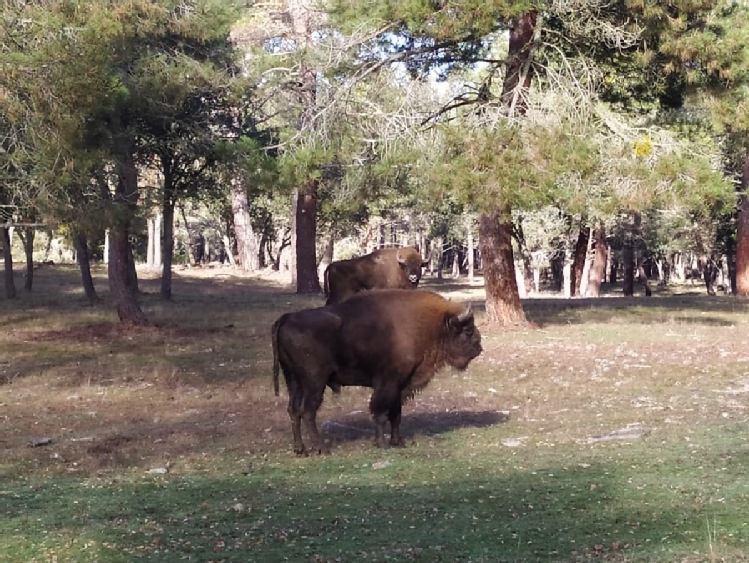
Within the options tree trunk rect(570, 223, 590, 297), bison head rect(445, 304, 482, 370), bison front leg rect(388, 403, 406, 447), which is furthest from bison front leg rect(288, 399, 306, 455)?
tree trunk rect(570, 223, 590, 297)

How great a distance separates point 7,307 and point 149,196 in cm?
919

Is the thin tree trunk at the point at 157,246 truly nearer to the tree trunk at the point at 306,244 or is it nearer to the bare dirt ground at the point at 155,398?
the tree trunk at the point at 306,244

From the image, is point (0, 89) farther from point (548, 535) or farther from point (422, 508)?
point (548, 535)

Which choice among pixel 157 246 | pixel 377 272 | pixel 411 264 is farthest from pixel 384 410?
pixel 157 246

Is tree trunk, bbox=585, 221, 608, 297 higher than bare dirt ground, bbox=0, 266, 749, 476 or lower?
higher

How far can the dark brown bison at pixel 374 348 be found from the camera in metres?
11.4

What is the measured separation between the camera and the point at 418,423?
13477mm

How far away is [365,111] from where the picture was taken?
2344cm

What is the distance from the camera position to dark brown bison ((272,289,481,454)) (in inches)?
449

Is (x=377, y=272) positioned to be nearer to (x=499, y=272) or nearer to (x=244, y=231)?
(x=499, y=272)

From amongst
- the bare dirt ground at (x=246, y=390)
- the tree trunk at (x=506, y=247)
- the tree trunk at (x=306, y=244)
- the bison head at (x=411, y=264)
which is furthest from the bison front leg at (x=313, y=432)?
the tree trunk at (x=306, y=244)

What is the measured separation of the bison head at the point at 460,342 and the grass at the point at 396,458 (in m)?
0.93

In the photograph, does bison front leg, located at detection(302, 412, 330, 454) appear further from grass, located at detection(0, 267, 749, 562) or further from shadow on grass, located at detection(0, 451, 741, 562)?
shadow on grass, located at detection(0, 451, 741, 562)

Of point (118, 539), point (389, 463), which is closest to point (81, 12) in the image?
point (389, 463)
